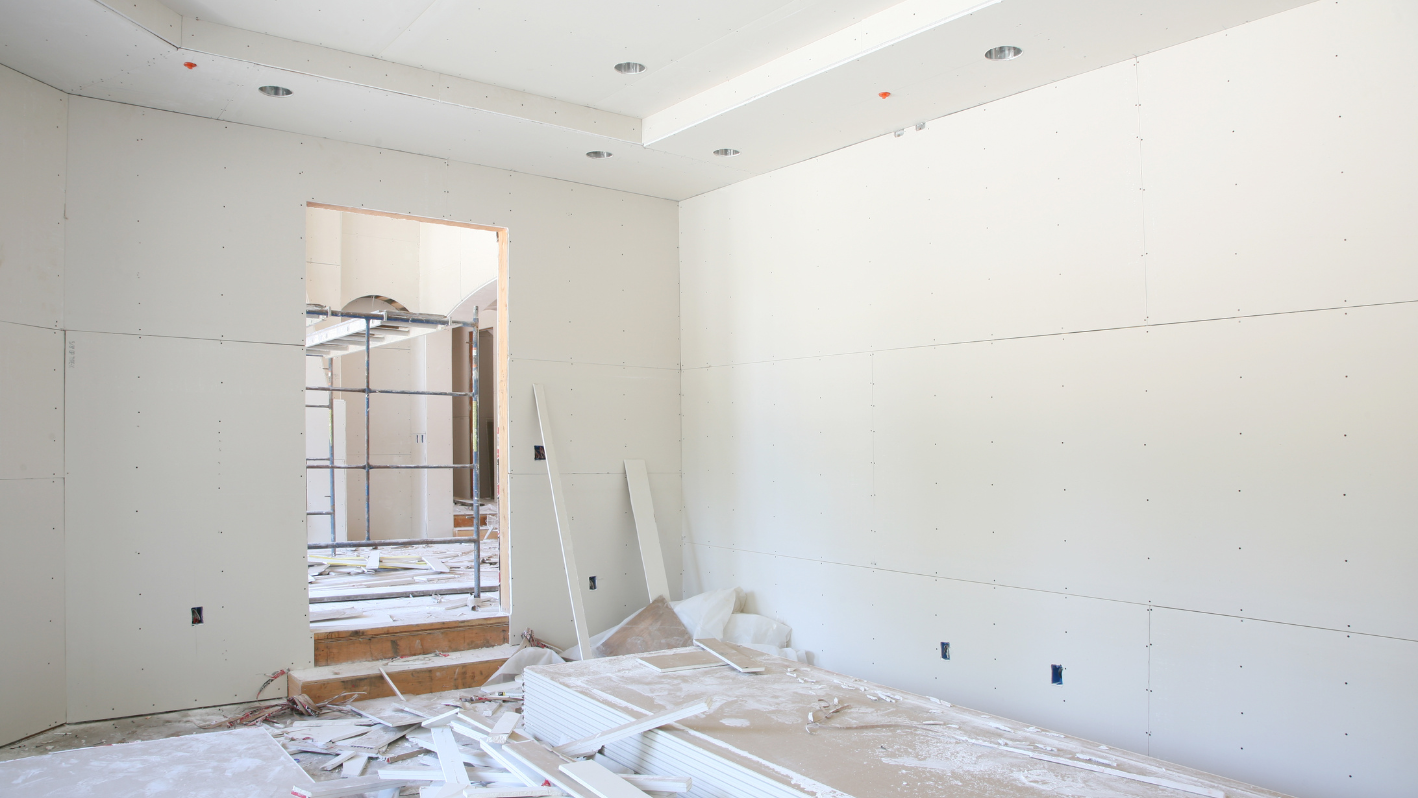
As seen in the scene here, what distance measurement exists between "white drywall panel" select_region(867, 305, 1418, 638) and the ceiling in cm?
119

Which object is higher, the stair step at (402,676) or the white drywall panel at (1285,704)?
the white drywall panel at (1285,704)

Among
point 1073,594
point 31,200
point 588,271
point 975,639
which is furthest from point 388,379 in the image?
point 1073,594

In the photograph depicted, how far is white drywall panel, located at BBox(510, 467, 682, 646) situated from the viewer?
5.10 meters

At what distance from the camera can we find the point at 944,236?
4.21 m

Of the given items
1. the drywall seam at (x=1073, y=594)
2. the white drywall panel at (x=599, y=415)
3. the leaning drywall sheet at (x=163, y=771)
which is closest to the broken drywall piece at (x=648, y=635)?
the drywall seam at (x=1073, y=594)

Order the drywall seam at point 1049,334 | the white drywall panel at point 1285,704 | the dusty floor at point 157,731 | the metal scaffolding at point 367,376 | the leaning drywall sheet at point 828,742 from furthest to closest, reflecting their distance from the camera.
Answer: the metal scaffolding at point 367,376, the dusty floor at point 157,731, the drywall seam at point 1049,334, the white drywall panel at point 1285,704, the leaning drywall sheet at point 828,742

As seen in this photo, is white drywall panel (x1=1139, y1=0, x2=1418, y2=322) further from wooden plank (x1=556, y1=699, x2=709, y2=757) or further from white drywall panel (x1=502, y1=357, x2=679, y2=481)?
white drywall panel (x1=502, y1=357, x2=679, y2=481)

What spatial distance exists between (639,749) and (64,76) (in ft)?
12.1

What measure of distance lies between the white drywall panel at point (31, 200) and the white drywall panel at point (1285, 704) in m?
4.86

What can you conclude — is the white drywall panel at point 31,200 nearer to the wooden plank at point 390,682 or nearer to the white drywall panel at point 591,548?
the wooden plank at point 390,682

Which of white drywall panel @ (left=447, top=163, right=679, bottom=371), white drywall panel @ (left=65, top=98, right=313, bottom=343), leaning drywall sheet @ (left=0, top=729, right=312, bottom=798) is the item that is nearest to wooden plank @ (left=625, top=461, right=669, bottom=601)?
white drywall panel @ (left=447, top=163, right=679, bottom=371)

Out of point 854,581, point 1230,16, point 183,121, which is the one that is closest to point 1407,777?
point 854,581

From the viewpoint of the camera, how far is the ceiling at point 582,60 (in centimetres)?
330

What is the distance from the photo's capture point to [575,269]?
5.43m
